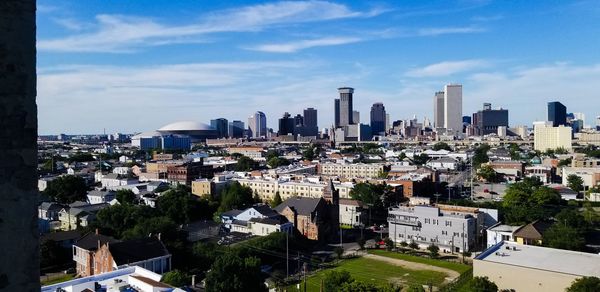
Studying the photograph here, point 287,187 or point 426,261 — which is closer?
point 426,261

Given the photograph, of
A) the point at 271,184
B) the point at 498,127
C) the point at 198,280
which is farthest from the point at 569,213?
the point at 498,127

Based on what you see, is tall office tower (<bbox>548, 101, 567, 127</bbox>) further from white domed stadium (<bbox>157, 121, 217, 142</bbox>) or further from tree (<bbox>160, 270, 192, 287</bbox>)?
tree (<bbox>160, 270, 192, 287</bbox>)

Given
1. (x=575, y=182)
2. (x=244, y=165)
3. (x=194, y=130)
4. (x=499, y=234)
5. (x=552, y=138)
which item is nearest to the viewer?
(x=499, y=234)

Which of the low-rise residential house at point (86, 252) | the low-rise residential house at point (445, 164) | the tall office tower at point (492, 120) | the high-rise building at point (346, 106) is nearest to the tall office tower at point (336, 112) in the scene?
the high-rise building at point (346, 106)

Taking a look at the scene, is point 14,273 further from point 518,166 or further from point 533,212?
point 518,166

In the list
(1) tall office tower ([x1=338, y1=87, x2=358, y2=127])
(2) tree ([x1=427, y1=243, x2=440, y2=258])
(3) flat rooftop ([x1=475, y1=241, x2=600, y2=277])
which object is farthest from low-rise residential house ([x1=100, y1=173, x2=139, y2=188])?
(1) tall office tower ([x1=338, y1=87, x2=358, y2=127])

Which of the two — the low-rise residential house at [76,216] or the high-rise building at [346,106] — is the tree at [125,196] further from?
the high-rise building at [346,106]

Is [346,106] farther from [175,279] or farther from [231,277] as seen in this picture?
[231,277]

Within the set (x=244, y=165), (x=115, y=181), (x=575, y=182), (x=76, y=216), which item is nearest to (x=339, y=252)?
(x=76, y=216)
